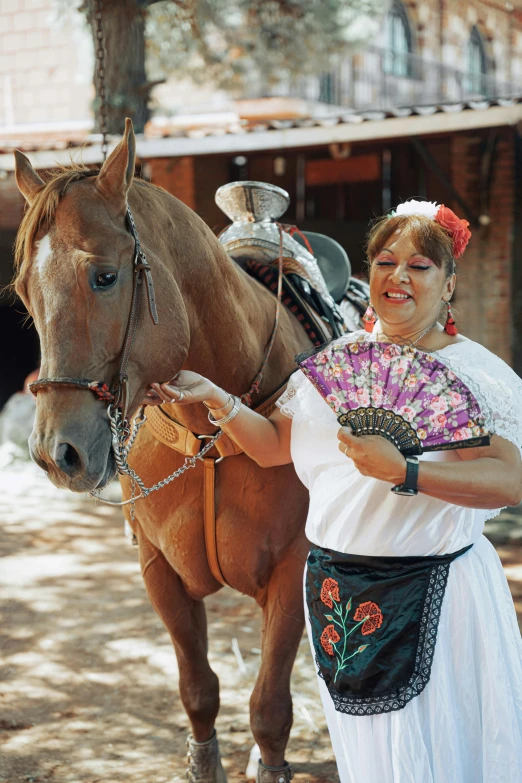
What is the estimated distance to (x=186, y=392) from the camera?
2.22 meters

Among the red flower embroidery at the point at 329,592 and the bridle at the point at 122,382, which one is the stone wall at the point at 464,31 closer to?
the bridle at the point at 122,382

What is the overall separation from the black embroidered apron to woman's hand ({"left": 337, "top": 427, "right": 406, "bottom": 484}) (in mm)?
299

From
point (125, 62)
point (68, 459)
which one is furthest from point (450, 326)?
point (125, 62)

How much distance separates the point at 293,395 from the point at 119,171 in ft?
2.61

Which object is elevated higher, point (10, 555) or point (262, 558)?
point (262, 558)

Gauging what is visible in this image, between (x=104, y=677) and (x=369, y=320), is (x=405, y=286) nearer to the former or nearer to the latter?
(x=369, y=320)

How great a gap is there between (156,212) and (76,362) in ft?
1.87

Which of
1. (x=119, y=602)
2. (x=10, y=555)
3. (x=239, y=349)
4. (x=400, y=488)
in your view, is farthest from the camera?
(x=10, y=555)

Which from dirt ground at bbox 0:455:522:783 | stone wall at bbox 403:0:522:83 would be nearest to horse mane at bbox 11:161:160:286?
dirt ground at bbox 0:455:522:783

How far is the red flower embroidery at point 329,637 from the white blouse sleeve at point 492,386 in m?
0.69

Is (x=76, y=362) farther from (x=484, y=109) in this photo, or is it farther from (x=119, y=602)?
(x=484, y=109)

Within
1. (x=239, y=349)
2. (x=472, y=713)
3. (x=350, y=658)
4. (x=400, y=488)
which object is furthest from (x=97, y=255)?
(x=472, y=713)

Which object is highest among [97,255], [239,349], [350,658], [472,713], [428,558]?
[97,255]

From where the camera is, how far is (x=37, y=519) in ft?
24.1
